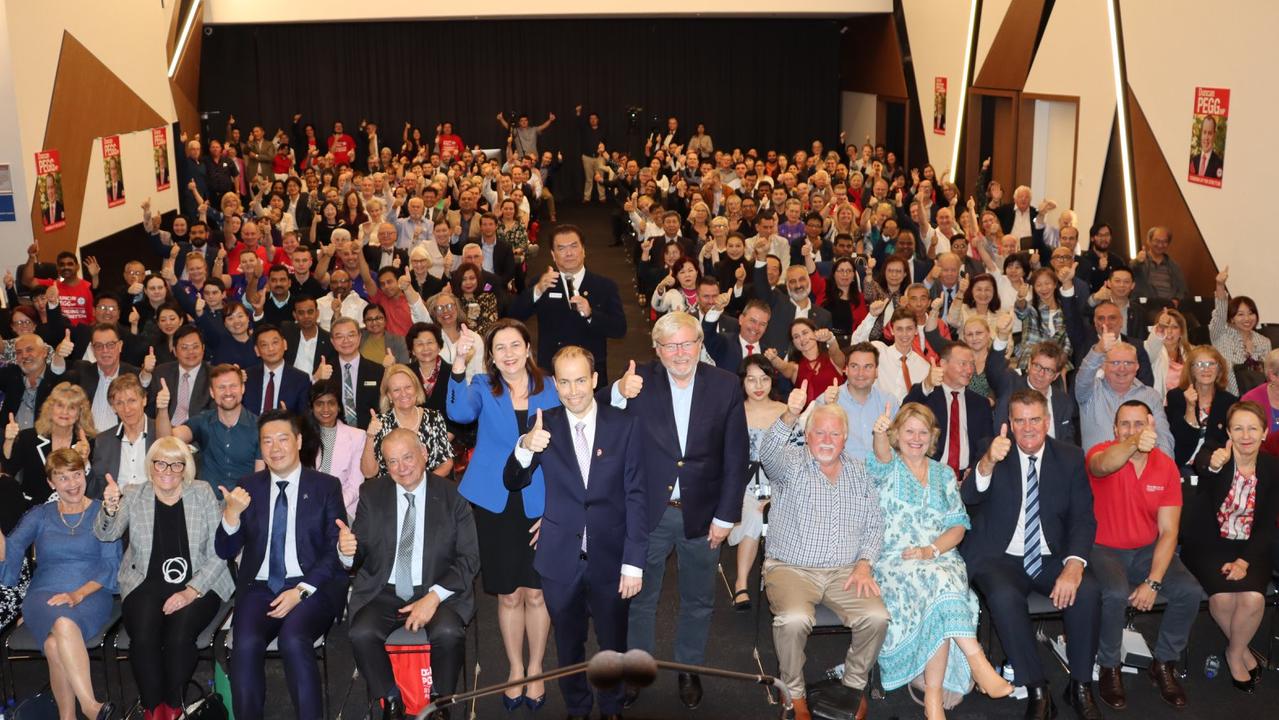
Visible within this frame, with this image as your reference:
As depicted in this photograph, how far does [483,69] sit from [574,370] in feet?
58.1

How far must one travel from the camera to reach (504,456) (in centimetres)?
429

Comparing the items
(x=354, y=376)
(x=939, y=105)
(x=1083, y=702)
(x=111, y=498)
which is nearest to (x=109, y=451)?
(x=111, y=498)

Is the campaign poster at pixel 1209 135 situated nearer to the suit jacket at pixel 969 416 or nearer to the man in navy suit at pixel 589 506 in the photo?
the suit jacket at pixel 969 416

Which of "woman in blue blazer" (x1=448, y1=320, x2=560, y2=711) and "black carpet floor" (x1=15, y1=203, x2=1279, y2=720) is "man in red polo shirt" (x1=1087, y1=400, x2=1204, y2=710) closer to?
"black carpet floor" (x1=15, y1=203, x2=1279, y2=720)

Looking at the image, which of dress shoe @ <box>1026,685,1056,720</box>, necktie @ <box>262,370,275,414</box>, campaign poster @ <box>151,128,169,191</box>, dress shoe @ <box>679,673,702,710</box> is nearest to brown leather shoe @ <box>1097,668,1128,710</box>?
dress shoe @ <box>1026,685,1056,720</box>

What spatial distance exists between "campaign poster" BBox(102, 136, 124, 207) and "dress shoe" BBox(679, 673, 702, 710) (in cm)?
962

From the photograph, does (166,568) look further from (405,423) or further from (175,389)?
(175,389)

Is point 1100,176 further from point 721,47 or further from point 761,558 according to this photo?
point 721,47

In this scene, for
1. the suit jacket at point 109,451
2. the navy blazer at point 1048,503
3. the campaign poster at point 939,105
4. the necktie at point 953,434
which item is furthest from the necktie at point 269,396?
the campaign poster at point 939,105

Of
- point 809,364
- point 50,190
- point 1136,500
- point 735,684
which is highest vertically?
point 50,190

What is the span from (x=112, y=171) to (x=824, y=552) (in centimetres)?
1020

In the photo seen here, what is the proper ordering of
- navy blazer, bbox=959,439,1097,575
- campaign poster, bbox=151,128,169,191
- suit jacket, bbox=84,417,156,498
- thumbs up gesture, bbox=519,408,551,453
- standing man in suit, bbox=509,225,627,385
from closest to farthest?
thumbs up gesture, bbox=519,408,551,453
navy blazer, bbox=959,439,1097,575
suit jacket, bbox=84,417,156,498
standing man in suit, bbox=509,225,627,385
campaign poster, bbox=151,128,169,191

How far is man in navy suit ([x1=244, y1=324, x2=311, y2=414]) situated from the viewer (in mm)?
5996

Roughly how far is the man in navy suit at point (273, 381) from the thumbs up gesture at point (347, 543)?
1717 millimetres
